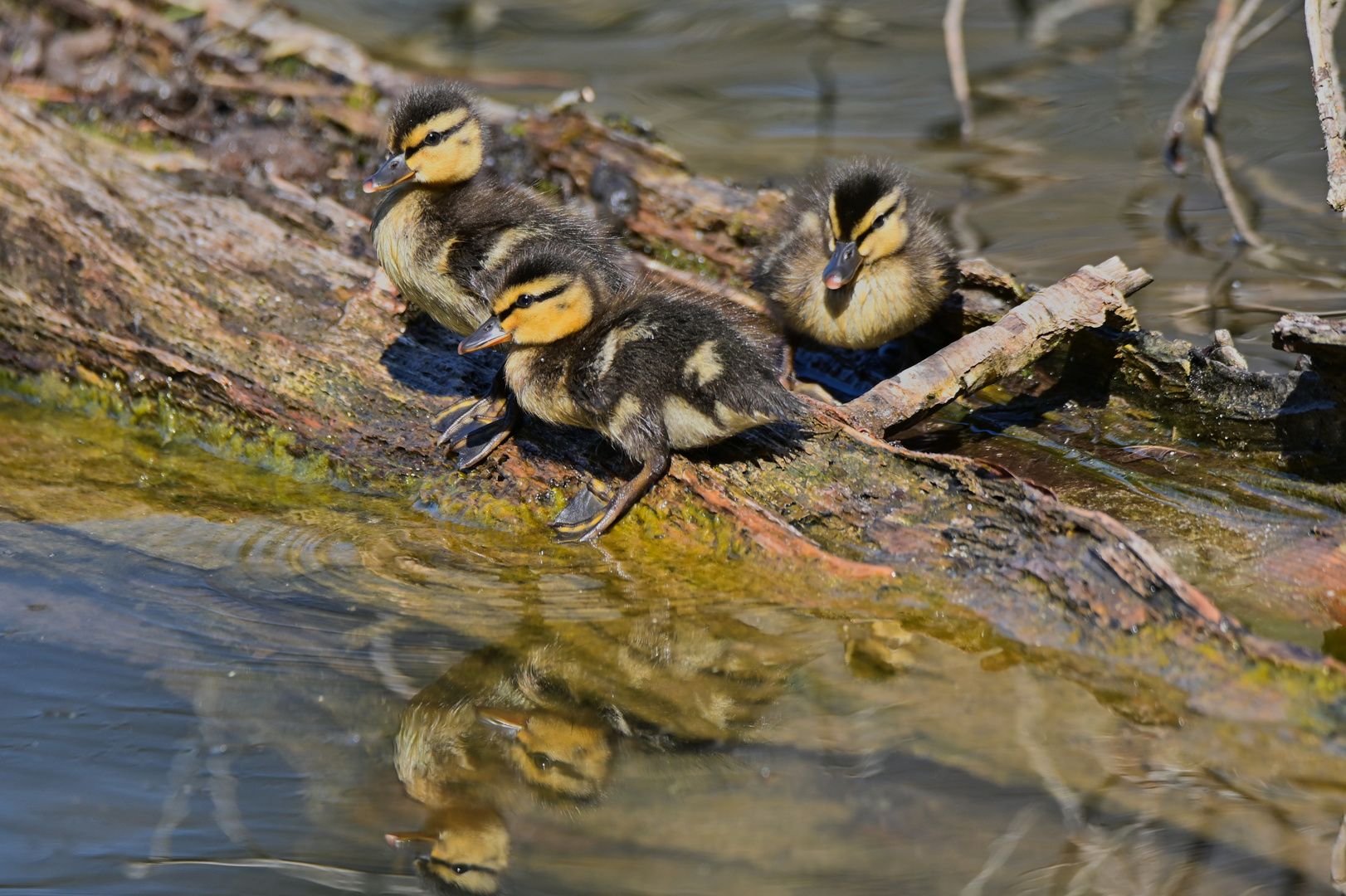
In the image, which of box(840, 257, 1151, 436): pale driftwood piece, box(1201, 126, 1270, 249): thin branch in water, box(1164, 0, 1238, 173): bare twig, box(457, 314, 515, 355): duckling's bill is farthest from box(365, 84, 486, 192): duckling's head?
box(1164, 0, 1238, 173): bare twig

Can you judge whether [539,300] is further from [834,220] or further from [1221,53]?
[1221,53]

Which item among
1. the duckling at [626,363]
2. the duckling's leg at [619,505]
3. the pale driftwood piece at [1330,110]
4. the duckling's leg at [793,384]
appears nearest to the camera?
the pale driftwood piece at [1330,110]

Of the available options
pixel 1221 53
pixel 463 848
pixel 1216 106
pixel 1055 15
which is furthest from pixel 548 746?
pixel 1055 15

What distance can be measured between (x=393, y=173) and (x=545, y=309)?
2.74ft

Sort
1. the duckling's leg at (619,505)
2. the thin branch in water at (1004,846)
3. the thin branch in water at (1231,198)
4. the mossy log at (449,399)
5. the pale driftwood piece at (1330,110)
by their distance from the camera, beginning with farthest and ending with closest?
the thin branch in water at (1231,198) → the duckling's leg at (619,505) → the pale driftwood piece at (1330,110) → the mossy log at (449,399) → the thin branch in water at (1004,846)

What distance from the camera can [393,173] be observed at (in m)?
3.64

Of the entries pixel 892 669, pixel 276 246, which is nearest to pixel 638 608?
pixel 892 669

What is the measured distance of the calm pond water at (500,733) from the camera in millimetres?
2195

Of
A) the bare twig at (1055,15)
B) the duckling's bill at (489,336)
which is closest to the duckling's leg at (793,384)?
the duckling's bill at (489,336)

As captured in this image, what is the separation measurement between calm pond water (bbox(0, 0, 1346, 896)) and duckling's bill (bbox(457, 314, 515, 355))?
22.1 inches

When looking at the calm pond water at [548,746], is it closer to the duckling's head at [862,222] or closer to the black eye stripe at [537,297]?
the black eye stripe at [537,297]

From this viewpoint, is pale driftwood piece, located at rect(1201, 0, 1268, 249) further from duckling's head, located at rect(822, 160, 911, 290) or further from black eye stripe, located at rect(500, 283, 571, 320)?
black eye stripe, located at rect(500, 283, 571, 320)

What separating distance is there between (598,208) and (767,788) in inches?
134

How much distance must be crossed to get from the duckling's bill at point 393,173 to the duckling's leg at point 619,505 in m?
1.26
